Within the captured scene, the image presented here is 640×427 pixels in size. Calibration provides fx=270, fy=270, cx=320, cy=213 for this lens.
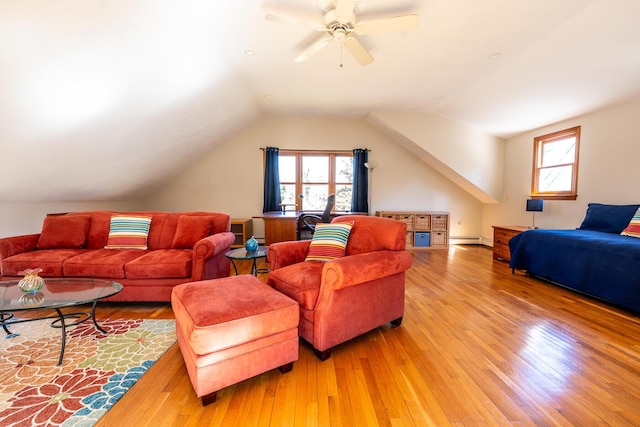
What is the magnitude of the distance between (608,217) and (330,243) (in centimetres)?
358

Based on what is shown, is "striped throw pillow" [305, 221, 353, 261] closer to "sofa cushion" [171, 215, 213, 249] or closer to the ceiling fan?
"sofa cushion" [171, 215, 213, 249]

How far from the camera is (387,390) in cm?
151

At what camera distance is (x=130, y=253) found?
2.80 meters

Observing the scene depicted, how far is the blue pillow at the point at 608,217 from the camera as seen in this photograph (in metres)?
3.17

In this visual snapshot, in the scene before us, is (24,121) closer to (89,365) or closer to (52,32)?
(52,32)

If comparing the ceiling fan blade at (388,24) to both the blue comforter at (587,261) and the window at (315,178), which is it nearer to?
the blue comforter at (587,261)

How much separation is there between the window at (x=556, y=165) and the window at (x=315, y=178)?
10.8 feet

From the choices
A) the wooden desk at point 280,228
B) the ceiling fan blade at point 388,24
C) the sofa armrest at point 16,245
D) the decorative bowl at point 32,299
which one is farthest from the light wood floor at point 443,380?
the ceiling fan blade at point 388,24

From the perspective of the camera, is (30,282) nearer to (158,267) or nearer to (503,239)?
(158,267)

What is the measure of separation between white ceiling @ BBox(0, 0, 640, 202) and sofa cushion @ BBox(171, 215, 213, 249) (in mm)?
1286

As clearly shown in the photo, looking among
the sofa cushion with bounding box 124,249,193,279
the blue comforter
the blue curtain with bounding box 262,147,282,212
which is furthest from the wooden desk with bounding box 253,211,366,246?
the blue comforter

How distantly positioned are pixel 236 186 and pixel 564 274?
536 centimetres

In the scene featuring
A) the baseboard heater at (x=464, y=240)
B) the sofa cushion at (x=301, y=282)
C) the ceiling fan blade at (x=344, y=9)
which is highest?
the ceiling fan blade at (x=344, y=9)

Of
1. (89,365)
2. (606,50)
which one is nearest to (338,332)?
(89,365)
